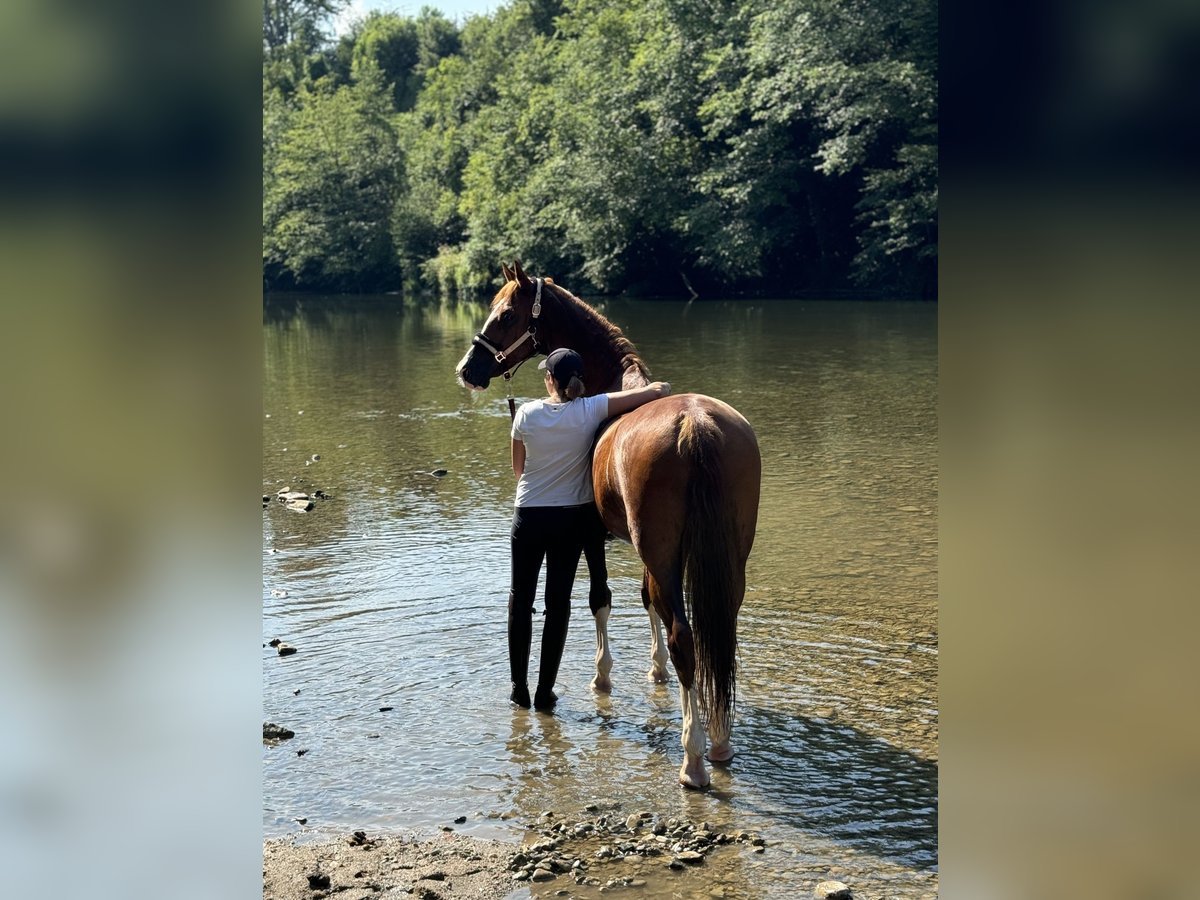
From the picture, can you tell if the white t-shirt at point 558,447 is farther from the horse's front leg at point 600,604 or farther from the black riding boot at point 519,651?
the black riding boot at point 519,651

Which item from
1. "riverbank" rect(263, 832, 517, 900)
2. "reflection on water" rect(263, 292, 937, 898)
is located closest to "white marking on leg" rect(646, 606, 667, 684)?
"reflection on water" rect(263, 292, 937, 898)

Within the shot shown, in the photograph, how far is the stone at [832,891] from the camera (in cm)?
372

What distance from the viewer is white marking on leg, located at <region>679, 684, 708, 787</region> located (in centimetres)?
472

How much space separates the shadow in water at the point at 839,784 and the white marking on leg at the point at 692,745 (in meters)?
0.16

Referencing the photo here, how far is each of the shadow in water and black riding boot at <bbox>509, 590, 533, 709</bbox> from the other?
113cm

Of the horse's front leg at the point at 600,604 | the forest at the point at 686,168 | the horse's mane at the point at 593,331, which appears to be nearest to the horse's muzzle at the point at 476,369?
the horse's mane at the point at 593,331

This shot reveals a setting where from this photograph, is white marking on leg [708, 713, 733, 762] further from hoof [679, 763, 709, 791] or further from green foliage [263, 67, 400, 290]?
green foliage [263, 67, 400, 290]

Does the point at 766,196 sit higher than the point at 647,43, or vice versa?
the point at 647,43

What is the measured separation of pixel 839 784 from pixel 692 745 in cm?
65

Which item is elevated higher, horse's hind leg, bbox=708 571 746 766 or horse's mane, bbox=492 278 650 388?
horse's mane, bbox=492 278 650 388
